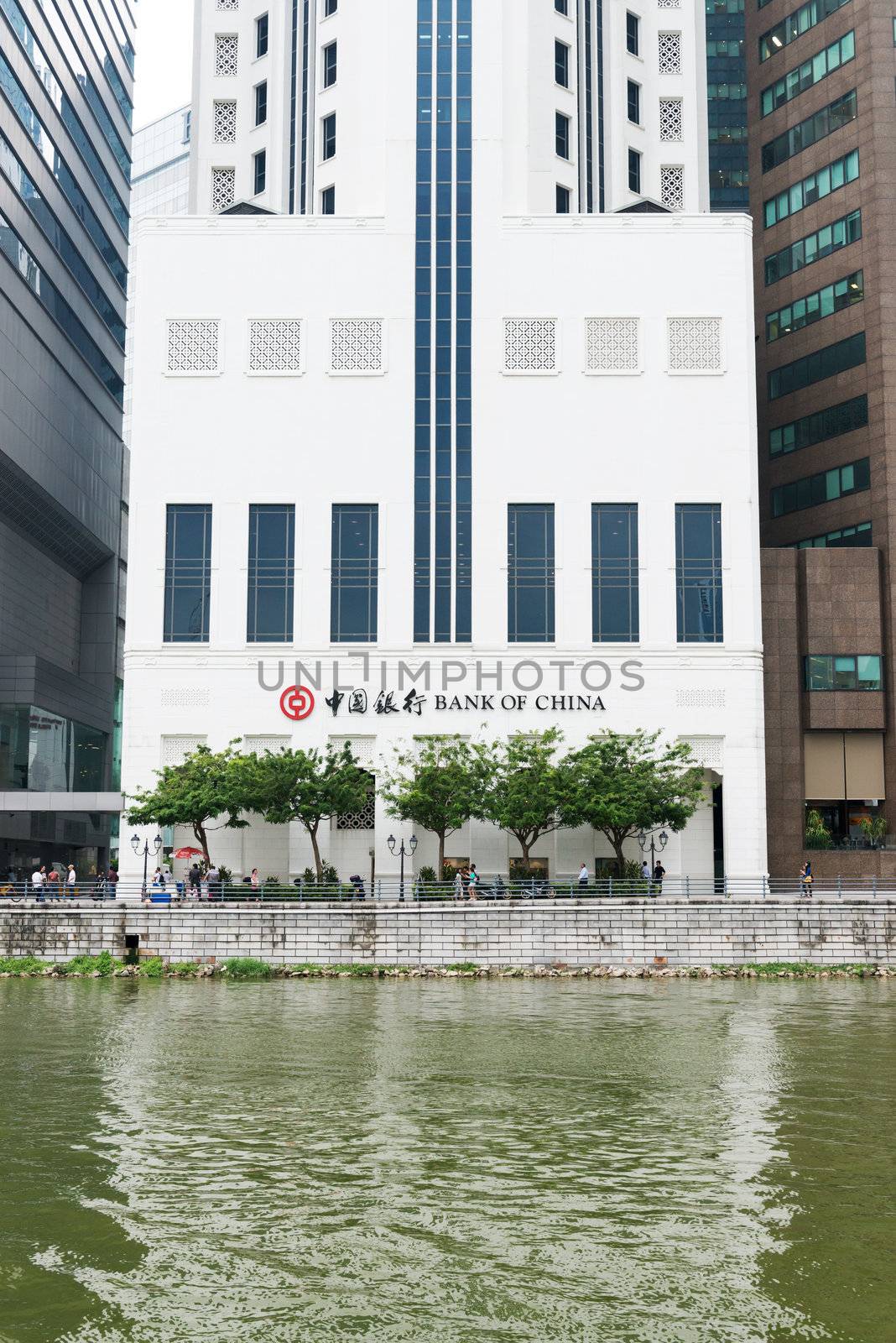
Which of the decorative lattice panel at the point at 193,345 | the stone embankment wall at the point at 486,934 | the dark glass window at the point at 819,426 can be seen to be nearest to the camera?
the stone embankment wall at the point at 486,934

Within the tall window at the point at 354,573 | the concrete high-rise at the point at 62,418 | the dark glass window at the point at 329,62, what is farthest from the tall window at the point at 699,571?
the dark glass window at the point at 329,62

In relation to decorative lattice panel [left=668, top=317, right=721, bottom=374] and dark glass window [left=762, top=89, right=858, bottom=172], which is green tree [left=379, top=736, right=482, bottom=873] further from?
dark glass window [left=762, top=89, right=858, bottom=172]

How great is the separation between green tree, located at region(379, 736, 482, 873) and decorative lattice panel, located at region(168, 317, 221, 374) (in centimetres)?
1957

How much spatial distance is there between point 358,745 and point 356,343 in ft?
57.1

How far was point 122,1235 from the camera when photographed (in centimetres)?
1454

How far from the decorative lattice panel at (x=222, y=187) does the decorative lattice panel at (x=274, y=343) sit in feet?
55.5

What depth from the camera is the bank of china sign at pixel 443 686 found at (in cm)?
5812

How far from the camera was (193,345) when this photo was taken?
61438 mm

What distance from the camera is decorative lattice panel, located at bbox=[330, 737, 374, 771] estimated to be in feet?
191

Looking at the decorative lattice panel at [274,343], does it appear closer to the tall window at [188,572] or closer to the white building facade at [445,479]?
the white building facade at [445,479]

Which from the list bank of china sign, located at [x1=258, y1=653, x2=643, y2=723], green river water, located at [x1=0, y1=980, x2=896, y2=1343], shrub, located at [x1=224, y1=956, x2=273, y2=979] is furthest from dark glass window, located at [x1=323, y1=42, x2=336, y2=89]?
green river water, located at [x1=0, y1=980, x2=896, y2=1343]

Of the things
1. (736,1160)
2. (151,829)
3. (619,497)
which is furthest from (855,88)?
(736,1160)

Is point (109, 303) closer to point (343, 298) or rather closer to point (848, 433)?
point (343, 298)

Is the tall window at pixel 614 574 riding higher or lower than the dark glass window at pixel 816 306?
lower
